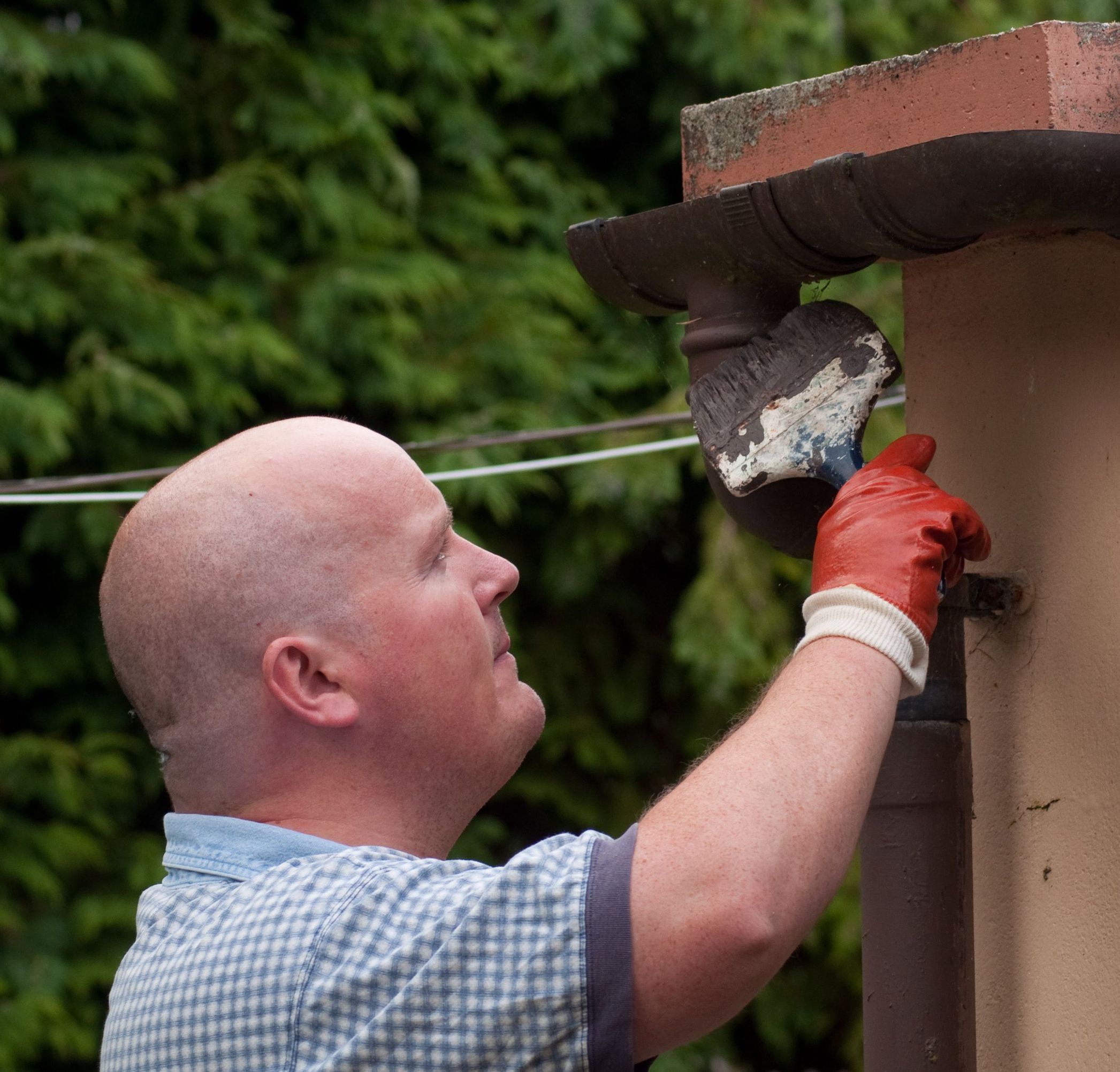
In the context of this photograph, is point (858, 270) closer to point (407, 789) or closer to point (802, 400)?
point (802, 400)

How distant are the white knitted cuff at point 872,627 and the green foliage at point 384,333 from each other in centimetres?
301

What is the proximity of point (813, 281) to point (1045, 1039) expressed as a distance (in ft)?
3.30

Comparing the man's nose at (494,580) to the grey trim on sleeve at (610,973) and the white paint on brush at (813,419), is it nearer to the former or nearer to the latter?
the white paint on brush at (813,419)

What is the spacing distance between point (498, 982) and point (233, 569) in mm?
500

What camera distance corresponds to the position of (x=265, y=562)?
4.45ft

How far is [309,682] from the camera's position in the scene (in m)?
1.36

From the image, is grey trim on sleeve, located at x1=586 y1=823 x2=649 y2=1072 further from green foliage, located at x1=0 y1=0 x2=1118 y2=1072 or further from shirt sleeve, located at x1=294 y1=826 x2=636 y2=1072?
green foliage, located at x1=0 y1=0 x2=1118 y2=1072

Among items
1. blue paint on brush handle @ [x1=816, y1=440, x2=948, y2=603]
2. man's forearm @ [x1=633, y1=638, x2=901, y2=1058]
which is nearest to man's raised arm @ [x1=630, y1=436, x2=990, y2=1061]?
man's forearm @ [x1=633, y1=638, x2=901, y2=1058]

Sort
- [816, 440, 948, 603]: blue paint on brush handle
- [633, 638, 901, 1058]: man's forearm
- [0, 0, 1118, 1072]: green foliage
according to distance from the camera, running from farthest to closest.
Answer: [0, 0, 1118, 1072]: green foliage, [816, 440, 948, 603]: blue paint on brush handle, [633, 638, 901, 1058]: man's forearm

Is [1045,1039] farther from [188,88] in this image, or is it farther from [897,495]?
[188,88]

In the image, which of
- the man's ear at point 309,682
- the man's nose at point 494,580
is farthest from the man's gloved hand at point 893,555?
the man's ear at point 309,682

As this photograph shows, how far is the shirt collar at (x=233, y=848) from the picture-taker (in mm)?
1320

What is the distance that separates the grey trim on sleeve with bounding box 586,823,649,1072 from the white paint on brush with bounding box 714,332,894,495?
25.3 inches

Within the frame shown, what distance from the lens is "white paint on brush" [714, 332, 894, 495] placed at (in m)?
1.60
